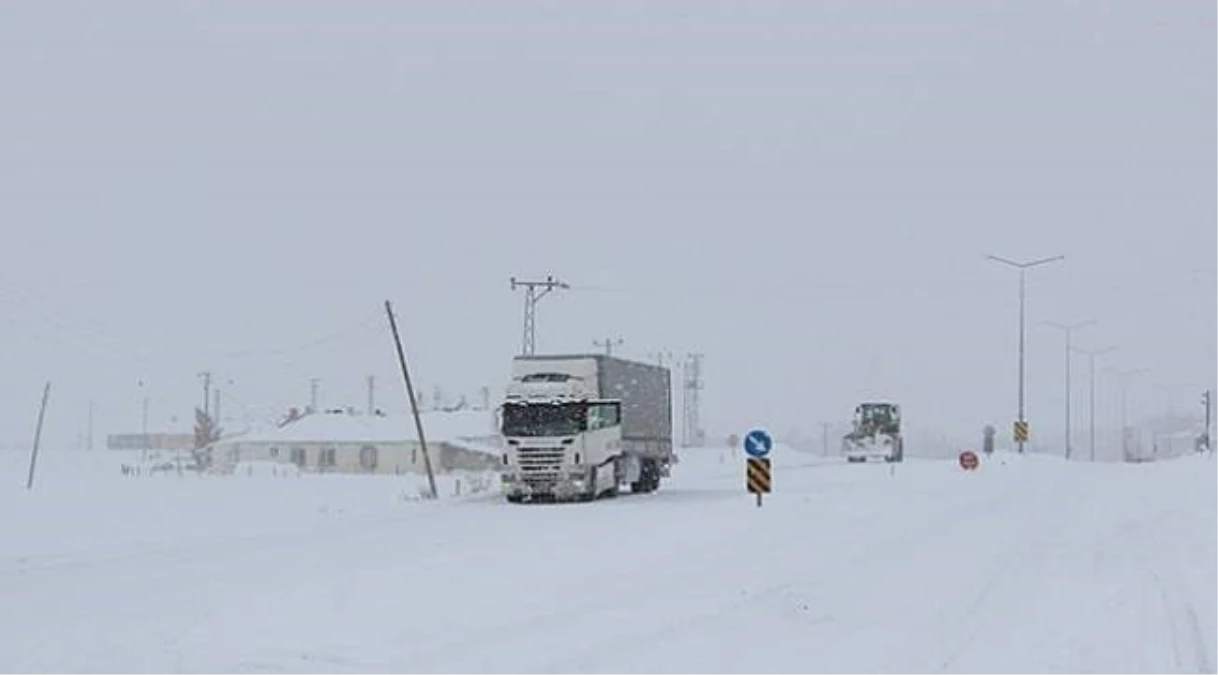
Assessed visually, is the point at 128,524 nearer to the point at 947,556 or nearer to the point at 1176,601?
the point at 947,556

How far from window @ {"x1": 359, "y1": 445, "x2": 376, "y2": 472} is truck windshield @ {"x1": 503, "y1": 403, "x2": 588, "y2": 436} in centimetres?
7161

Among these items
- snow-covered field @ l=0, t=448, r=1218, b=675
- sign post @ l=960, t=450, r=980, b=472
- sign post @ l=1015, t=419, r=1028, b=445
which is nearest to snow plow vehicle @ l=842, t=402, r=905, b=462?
sign post @ l=1015, t=419, r=1028, b=445

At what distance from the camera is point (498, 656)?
12.6m

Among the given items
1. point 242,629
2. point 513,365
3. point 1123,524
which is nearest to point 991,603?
point 242,629

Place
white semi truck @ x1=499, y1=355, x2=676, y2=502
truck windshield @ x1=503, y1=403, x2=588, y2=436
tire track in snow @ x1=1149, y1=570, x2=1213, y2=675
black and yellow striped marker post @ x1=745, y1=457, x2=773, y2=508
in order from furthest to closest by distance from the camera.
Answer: truck windshield @ x1=503, y1=403, x2=588, y2=436 < white semi truck @ x1=499, y1=355, x2=676, y2=502 < black and yellow striped marker post @ x1=745, y1=457, x2=773, y2=508 < tire track in snow @ x1=1149, y1=570, x2=1213, y2=675

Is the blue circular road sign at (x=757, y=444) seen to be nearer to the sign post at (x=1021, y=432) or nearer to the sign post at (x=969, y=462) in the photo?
the sign post at (x=969, y=462)

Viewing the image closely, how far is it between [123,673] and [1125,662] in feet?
23.2

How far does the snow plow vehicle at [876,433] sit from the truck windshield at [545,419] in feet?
145

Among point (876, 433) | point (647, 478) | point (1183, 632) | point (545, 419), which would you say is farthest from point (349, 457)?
point (1183, 632)

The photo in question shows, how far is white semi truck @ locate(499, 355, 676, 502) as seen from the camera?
41.8 metres

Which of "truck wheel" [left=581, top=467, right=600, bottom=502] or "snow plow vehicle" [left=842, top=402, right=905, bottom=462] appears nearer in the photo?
"truck wheel" [left=581, top=467, right=600, bottom=502]

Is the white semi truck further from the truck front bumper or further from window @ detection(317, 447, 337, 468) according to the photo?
window @ detection(317, 447, 337, 468)

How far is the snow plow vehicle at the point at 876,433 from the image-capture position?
277 ft

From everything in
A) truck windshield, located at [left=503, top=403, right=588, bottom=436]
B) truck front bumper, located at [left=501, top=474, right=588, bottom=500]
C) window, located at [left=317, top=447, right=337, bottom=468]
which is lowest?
window, located at [left=317, top=447, right=337, bottom=468]
